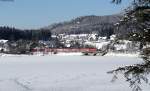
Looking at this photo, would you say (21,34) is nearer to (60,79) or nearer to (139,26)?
(60,79)

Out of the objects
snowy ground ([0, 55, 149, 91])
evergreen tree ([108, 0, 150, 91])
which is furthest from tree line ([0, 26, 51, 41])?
evergreen tree ([108, 0, 150, 91])

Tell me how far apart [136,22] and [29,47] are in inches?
3817

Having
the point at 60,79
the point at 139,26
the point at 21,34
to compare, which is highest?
the point at 21,34

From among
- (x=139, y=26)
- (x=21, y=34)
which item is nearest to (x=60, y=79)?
(x=139, y=26)

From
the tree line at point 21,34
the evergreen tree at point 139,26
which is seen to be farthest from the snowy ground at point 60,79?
the tree line at point 21,34

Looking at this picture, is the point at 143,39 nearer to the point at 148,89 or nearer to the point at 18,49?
the point at 148,89

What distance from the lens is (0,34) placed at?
12788cm

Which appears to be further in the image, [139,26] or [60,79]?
[60,79]

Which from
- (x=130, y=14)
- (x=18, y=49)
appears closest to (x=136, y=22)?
(x=130, y=14)

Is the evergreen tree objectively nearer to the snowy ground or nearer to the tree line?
the snowy ground

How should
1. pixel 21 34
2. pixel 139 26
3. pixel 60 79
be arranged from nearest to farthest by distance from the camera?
pixel 139 26 → pixel 60 79 → pixel 21 34

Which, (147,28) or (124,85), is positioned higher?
(147,28)

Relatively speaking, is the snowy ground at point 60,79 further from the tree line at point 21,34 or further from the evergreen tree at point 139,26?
the tree line at point 21,34

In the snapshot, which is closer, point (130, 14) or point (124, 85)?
point (130, 14)
